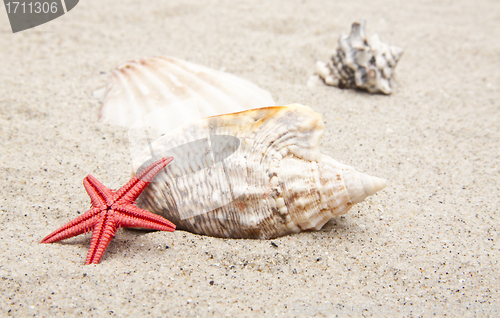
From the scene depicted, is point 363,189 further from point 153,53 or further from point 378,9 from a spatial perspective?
point 378,9

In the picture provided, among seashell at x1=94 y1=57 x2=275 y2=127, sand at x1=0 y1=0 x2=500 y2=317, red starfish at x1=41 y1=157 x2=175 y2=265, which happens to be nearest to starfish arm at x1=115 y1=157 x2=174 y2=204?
red starfish at x1=41 y1=157 x2=175 y2=265

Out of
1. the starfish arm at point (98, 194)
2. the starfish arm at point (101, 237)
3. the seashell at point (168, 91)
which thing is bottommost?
the starfish arm at point (101, 237)

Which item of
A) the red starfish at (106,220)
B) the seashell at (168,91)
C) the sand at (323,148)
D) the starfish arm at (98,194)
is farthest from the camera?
the seashell at (168,91)

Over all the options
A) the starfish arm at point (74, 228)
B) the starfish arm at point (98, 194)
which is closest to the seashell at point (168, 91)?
the starfish arm at point (98, 194)

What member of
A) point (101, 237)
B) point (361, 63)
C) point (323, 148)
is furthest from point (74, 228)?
point (361, 63)

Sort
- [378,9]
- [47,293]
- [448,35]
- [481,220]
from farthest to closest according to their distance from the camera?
[378,9] → [448,35] → [481,220] → [47,293]

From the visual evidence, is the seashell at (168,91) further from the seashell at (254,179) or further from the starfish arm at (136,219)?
the starfish arm at (136,219)

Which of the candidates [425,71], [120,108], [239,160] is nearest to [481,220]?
[239,160]
